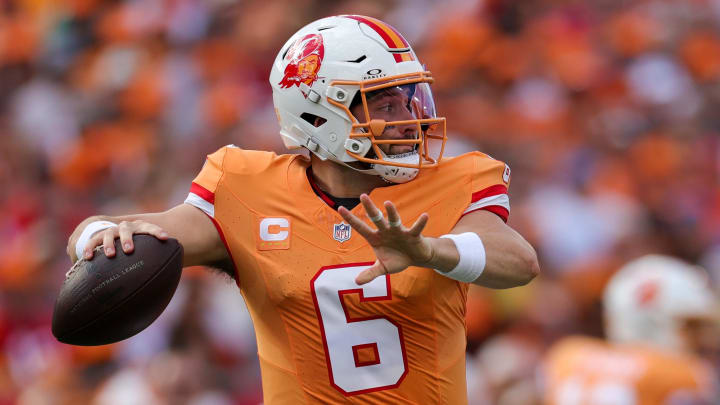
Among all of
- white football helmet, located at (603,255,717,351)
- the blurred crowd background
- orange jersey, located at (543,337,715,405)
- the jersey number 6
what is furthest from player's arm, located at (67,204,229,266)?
the blurred crowd background

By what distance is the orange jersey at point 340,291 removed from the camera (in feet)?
9.70

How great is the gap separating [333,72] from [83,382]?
4.31m

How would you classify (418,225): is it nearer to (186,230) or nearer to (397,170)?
(397,170)

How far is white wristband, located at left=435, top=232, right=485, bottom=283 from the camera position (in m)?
2.74

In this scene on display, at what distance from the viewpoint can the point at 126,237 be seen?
111 inches

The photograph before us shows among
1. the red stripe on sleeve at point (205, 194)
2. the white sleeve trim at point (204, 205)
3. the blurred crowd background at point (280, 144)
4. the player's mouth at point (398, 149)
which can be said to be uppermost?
the player's mouth at point (398, 149)

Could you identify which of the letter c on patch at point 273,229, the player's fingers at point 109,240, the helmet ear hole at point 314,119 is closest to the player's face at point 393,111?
the helmet ear hole at point 314,119

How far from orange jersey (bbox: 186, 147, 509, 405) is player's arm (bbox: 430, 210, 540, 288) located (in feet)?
0.16

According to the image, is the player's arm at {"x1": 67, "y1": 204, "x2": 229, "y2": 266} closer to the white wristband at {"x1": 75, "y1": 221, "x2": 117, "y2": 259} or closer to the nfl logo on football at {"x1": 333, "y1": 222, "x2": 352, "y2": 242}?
the white wristband at {"x1": 75, "y1": 221, "x2": 117, "y2": 259}

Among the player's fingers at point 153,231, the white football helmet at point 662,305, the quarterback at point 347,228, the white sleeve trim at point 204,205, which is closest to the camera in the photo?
the player's fingers at point 153,231

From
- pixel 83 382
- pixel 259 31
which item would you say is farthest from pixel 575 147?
pixel 83 382

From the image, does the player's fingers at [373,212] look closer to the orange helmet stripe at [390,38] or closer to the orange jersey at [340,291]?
the orange jersey at [340,291]

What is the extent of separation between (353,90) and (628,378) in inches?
82.3

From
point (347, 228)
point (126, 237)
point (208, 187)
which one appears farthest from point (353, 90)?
point (126, 237)
